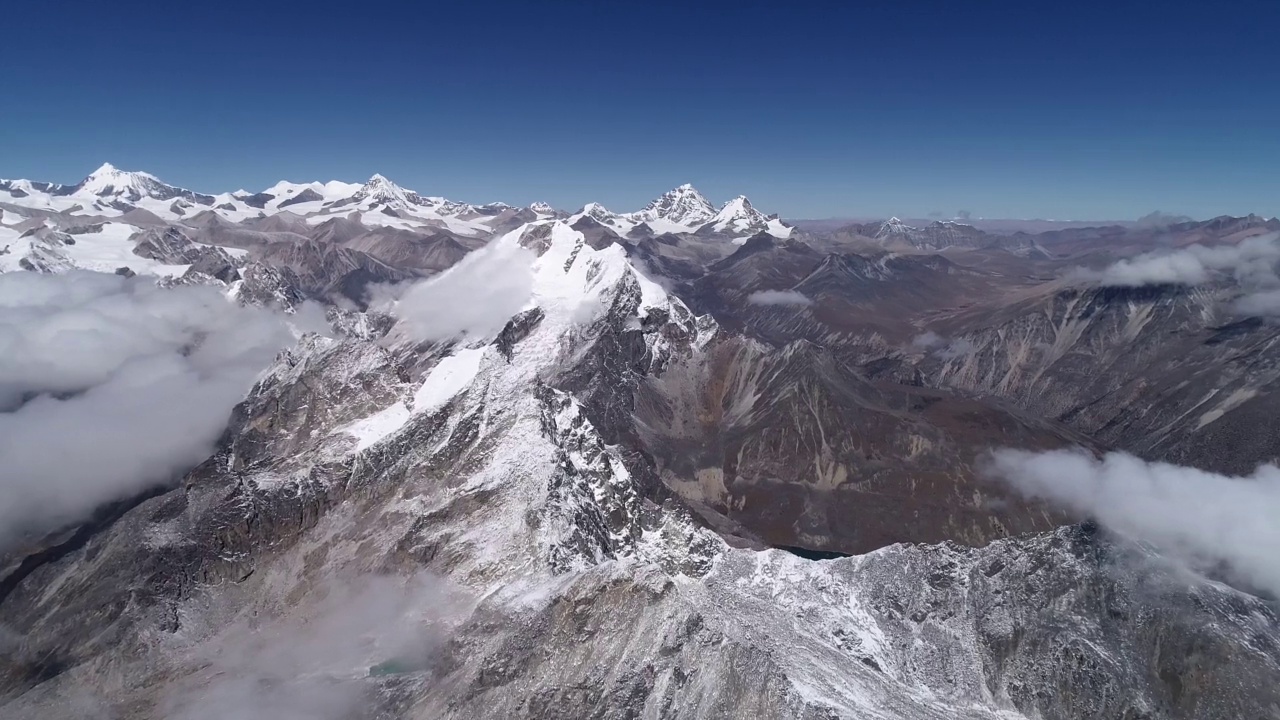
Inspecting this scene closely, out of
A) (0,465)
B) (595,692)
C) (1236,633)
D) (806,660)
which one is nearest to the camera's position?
(595,692)

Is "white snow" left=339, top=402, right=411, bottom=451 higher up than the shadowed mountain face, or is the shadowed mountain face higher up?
"white snow" left=339, top=402, right=411, bottom=451

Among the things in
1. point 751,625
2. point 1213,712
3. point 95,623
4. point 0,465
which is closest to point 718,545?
point 751,625

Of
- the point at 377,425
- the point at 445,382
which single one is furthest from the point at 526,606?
the point at 445,382

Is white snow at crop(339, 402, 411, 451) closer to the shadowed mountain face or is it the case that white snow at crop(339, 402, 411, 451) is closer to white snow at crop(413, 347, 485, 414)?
the shadowed mountain face

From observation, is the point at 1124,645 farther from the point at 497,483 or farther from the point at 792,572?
the point at 497,483

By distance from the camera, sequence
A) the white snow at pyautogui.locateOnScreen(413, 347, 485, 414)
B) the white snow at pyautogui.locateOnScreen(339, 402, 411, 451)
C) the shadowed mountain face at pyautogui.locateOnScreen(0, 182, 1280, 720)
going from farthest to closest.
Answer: the white snow at pyautogui.locateOnScreen(413, 347, 485, 414) → the white snow at pyautogui.locateOnScreen(339, 402, 411, 451) → the shadowed mountain face at pyautogui.locateOnScreen(0, 182, 1280, 720)

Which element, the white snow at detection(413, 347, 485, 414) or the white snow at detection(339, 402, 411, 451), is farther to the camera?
the white snow at detection(413, 347, 485, 414)

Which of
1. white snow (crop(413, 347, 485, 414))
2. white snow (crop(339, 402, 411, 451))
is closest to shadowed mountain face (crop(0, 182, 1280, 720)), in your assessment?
white snow (crop(339, 402, 411, 451))

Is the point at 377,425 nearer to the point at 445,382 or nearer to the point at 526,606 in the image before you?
the point at 445,382

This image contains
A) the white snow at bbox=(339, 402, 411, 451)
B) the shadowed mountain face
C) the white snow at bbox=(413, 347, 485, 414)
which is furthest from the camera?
the white snow at bbox=(413, 347, 485, 414)

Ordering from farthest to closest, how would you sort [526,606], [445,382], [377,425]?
1. [445,382]
2. [377,425]
3. [526,606]

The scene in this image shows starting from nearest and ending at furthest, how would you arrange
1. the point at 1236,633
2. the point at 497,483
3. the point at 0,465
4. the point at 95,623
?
the point at 1236,633 → the point at 95,623 → the point at 497,483 → the point at 0,465
